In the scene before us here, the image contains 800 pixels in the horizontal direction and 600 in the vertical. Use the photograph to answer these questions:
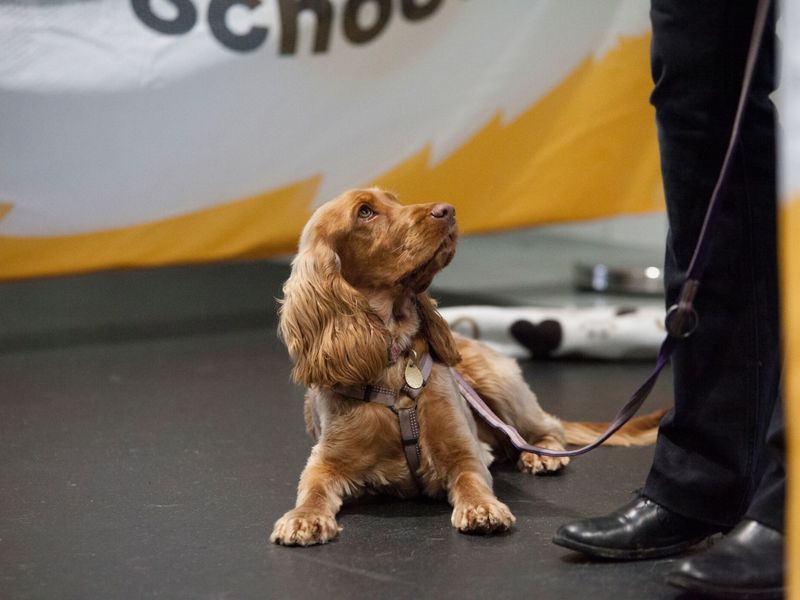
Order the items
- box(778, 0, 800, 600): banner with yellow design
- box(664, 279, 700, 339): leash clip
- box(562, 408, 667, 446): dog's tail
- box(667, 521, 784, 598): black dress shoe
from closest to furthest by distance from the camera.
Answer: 1. box(778, 0, 800, 600): banner with yellow design
2. box(667, 521, 784, 598): black dress shoe
3. box(664, 279, 700, 339): leash clip
4. box(562, 408, 667, 446): dog's tail

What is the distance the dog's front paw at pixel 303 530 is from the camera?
2.21 metres

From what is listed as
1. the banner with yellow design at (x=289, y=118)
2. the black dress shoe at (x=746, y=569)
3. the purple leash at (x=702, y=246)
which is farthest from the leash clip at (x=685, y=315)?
the banner with yellow design at (x=289, y=118)

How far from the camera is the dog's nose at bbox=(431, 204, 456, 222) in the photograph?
2480 millimetres

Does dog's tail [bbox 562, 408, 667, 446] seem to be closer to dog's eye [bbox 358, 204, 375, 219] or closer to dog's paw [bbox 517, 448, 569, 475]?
dog's paw [bbox 517, 448, 569, 475]

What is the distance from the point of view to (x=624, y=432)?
9.54 ft

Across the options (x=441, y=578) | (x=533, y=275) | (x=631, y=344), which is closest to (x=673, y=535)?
(x=441, y=578)

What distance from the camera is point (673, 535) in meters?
2.03

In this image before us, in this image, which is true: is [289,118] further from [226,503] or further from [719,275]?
[719,275]

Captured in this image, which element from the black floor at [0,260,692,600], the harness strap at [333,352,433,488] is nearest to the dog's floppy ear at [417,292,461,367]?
the harness strap at [333,352,433,488]

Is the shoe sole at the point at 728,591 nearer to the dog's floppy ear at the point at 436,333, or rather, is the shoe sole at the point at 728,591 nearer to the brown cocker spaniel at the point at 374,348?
the brown cocker spaniel at the point at 374,348

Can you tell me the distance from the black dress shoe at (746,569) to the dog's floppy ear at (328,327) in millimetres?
844

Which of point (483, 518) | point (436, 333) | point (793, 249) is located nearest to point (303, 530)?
point (483, 518)

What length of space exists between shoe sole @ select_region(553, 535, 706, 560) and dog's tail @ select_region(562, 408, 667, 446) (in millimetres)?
847

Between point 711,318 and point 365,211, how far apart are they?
84 centimetres
